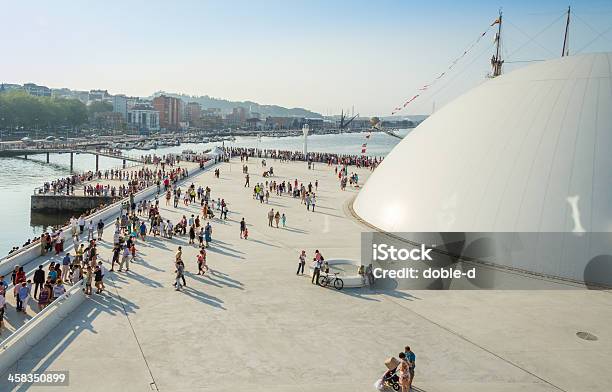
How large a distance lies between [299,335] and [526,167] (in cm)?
1092

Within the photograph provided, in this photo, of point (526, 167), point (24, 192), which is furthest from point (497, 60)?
point (24, 192)

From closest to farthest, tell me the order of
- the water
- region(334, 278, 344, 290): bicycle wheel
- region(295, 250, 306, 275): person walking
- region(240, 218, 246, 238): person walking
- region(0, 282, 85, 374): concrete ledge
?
region(0, 282, 85, 374): concrete ledge, region(334, 278, 344, 290): bicycle wheel, region(295, 250, 306, 275): person walking, region(240, 218, 246, 238): person walking, the water

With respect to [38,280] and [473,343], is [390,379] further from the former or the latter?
[38,280]

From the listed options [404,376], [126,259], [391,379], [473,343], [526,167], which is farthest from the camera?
[526,167]

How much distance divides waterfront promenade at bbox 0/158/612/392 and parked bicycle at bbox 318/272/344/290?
0.31 meters

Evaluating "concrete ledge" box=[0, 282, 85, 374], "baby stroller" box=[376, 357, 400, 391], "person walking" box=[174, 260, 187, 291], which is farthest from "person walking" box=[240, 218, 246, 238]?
"baby stroller" box=[376, 357, 400, 391]

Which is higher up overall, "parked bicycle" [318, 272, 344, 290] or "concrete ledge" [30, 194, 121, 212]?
"parked bicycle" [318, 272, 344, 290]

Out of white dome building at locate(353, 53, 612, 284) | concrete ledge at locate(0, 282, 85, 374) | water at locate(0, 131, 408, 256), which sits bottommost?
water at locate(0, 131, 408, 256)

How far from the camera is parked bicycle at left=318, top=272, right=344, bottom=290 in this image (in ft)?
52.5

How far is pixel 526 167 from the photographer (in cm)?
1825

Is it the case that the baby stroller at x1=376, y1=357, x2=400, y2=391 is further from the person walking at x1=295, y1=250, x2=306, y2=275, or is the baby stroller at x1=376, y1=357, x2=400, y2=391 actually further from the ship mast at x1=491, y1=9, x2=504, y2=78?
the ship mast at x1=491, y1=9, x2=504, y2=78

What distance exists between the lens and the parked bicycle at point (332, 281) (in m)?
16.0

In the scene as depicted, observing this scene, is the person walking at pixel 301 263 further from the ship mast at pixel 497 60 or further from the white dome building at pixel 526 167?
the ship mast at pixel 497 60

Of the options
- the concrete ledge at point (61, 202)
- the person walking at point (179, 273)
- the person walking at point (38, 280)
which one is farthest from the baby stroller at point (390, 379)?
the concrete ledge at point (61, 202)
